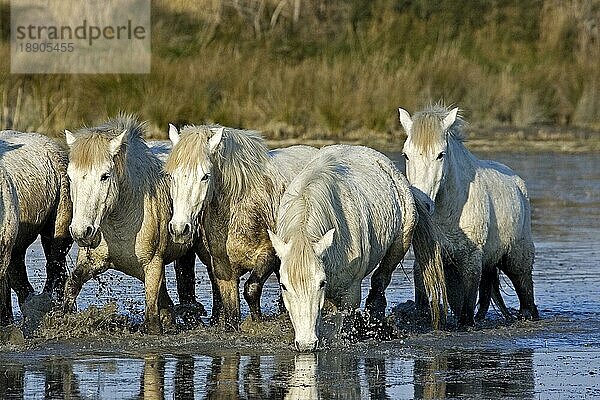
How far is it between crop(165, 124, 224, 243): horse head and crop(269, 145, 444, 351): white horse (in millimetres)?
660

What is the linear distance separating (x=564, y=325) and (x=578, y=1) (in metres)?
22.4

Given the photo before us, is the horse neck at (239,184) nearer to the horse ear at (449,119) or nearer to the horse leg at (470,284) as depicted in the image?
the horse ear at (449,119)

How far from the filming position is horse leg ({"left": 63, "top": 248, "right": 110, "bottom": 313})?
396 inches

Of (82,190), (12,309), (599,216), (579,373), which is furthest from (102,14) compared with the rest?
(579,373)

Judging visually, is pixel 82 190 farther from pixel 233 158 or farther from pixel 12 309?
pixel 12 309

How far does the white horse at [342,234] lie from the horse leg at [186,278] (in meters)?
1.74

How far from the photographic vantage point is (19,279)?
36.8 feet

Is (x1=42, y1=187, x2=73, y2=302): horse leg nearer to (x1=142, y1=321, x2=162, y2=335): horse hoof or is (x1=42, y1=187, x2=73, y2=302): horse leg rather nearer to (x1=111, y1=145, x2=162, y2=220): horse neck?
(x1=111, y1=145, x2=162, y2=220): horse neck

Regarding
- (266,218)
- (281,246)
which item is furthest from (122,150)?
(281,246)

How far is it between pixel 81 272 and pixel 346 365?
2388 mm

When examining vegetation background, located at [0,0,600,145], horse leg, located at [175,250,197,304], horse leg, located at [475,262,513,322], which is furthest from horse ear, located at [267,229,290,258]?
vegetation background, located at [0,0,600,145]

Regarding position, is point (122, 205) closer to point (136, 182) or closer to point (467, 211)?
point (136, 182)

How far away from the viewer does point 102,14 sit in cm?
3092

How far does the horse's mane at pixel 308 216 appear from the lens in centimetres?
848
